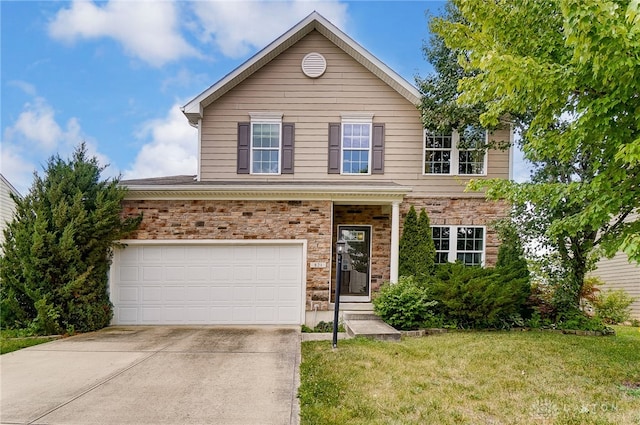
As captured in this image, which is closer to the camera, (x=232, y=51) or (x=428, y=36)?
(x=428, y=36)

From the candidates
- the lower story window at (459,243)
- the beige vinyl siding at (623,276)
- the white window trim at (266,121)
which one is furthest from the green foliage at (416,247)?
the beige vinyl siding at (623,276)

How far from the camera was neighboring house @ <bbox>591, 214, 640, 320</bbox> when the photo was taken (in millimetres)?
13134

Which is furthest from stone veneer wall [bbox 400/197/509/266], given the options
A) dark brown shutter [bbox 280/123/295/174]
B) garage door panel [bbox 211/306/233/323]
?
garage door panel [bbox 211/306/233/323]

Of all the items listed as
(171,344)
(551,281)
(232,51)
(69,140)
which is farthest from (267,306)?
(232,51)

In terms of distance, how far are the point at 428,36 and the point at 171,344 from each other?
9.97 metres

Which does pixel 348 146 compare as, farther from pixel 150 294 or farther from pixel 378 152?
pixel 150 294

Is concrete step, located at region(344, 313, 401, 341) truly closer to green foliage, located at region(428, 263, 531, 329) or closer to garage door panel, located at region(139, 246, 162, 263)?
green foliage, located at region(428, 263, 531, 329)

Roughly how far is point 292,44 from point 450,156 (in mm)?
5530

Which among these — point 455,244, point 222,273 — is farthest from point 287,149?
point 455,244

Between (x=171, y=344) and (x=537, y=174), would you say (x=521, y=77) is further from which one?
(x=171, y=344)

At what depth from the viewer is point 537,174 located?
8.71m

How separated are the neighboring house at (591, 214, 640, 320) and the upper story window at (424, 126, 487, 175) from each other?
6590mm

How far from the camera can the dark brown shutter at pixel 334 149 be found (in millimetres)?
10289

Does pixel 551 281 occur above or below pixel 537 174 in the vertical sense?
below
